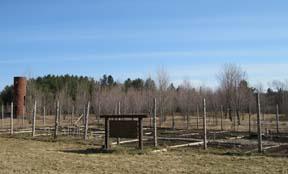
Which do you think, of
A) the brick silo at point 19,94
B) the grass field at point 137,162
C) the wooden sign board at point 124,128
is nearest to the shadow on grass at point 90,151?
the grass field at point 137,162

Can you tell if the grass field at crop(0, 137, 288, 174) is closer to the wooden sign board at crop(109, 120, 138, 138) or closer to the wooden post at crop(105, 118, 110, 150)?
the wooden post at crop(105, 118, 110, 150)

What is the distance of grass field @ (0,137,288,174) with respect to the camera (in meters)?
11.8

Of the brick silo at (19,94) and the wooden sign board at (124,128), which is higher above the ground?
the brick silo at (19,94)

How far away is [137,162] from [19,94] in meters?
43.8

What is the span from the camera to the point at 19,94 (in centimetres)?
5450

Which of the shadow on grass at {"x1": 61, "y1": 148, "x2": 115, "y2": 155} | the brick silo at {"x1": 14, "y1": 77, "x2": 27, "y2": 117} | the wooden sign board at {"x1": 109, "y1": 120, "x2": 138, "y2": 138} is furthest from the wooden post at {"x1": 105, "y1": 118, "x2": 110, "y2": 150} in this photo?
the brick silo at {"x1": 14, "y1": 77, "x2": 27, "y2": 117}

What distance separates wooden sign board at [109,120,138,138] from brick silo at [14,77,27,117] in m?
38.6

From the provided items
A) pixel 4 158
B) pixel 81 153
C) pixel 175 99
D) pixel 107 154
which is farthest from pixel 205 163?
pixel 175 99

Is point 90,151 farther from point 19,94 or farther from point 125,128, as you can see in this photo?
point 19,94

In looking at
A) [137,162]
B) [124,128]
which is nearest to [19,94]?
[124,128]

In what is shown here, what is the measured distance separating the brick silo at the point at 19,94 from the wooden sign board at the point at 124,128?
38.6 metres

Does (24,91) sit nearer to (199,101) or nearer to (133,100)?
(133,100)

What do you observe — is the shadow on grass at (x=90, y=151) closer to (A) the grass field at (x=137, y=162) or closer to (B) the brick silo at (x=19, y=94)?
(A) the grass field at (x=137, y=162)

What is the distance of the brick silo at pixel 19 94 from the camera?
178 ft
